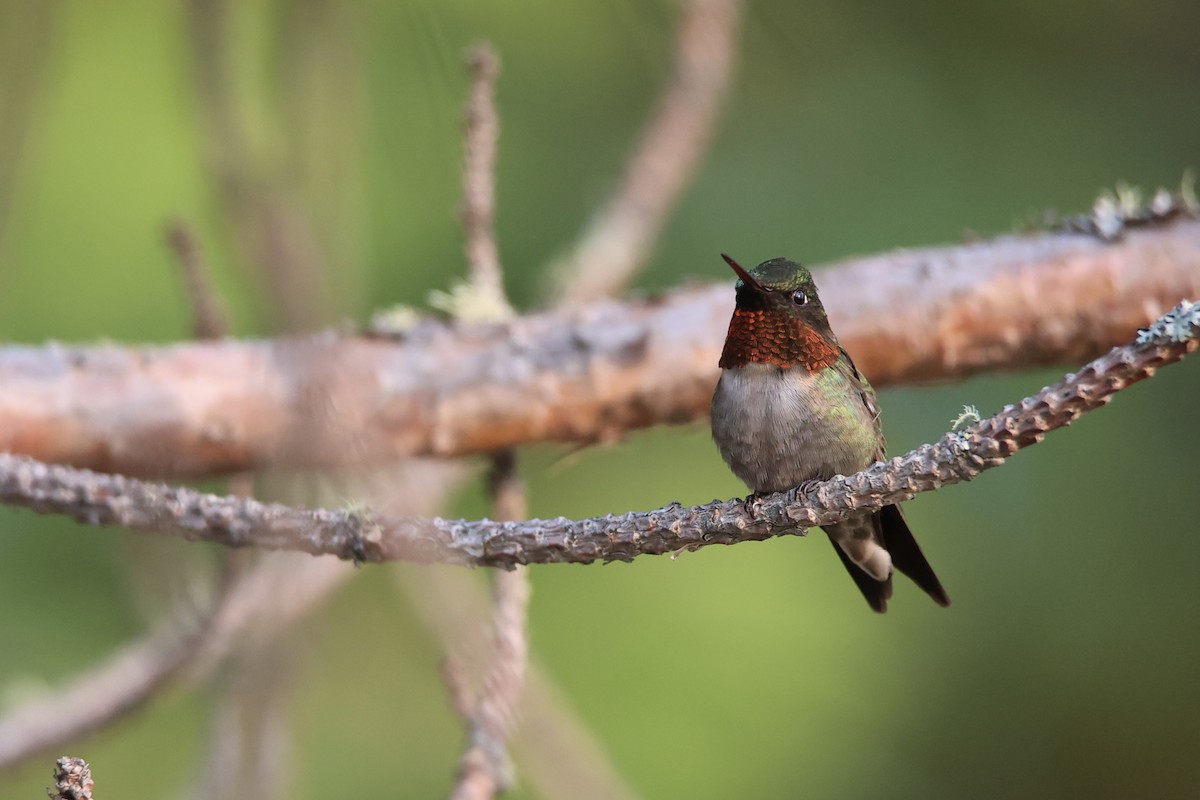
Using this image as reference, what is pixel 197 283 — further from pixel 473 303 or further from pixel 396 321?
pixel 473 303

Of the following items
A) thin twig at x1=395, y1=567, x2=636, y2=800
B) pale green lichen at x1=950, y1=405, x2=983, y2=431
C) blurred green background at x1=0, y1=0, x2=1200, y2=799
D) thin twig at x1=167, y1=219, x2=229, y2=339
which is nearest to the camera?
thin twig at x1=395, y1=567, x2=636, y2=800

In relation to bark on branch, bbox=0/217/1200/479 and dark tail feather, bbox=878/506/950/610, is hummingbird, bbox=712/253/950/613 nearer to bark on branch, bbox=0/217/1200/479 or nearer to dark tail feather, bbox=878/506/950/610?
dark tail feather, bbox=878/506/950/610

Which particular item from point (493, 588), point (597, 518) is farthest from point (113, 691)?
point (597, 518)

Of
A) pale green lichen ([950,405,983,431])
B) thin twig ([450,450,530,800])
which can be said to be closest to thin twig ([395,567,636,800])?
thin twig ([450,450,530,800])

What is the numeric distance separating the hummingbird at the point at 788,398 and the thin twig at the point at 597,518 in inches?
7.4

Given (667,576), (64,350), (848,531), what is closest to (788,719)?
(667,576)

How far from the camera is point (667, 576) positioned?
12.8ft

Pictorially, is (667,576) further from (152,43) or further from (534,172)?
(152,43)

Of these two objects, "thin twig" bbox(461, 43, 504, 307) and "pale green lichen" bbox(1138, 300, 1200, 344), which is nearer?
"pale green lichen" bbox(1138, 300, 1200, 344)

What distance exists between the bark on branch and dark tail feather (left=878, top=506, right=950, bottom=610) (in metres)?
0.55

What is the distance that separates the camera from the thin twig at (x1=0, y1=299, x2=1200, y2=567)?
128 cm

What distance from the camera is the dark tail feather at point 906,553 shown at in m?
2.02

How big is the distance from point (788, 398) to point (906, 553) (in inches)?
15.0

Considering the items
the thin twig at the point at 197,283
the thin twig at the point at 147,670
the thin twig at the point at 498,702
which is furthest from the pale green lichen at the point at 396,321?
the thin twig at the point at 498,702
